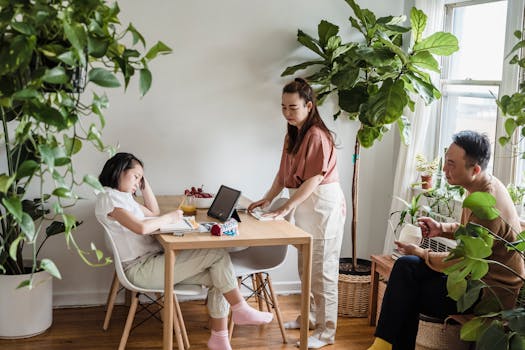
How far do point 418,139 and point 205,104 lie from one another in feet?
4.51

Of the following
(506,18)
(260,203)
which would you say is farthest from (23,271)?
(506,18)

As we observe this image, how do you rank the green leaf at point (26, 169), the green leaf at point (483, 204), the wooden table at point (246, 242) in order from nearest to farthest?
the green leaf at point (26, 169) < the green leaf at point (483, 204) < the wooden table at point (246, 242)

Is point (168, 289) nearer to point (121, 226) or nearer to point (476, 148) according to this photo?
point (121, 226)

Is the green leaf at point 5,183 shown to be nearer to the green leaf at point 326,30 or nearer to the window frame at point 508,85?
the window frame at point 508,85

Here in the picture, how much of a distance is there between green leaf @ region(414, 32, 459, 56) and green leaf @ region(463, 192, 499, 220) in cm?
127

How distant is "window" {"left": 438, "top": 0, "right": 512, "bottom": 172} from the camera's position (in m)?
3.88

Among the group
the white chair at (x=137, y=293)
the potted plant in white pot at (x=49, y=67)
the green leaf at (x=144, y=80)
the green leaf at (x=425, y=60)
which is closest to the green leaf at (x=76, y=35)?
the potted plant in white pot at (x=49, y=67)

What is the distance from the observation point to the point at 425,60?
3.62 m

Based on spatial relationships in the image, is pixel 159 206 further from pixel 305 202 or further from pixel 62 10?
pixel 62 10

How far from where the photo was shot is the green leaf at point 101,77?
155 centimetres

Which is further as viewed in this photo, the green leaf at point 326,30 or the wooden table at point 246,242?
the green leaf at point 326,30

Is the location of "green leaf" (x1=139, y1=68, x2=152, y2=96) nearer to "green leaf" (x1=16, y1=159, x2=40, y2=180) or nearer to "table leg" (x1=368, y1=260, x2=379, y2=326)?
"green leaf" (x1=16, y1=159, x2=40, y2=180)

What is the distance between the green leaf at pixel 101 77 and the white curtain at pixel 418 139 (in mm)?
2863

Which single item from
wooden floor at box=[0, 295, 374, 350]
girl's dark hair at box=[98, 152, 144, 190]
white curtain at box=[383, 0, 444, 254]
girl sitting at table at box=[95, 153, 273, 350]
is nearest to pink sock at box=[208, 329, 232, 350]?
girl sitting at table at box=[95, 153, 273, 350]
